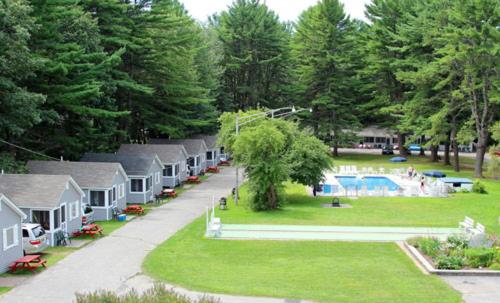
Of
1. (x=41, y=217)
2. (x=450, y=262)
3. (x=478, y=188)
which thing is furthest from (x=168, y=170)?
(x=450, y=262)

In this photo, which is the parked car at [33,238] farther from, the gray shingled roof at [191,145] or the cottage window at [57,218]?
the gray shingled roof at [191,145]

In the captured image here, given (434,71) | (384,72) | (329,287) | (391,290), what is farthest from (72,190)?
(384,72)

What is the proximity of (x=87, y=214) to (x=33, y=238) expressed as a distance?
7945 mm

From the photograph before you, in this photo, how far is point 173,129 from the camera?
2232 inches

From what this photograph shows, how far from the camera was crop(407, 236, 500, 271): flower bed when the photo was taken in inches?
931

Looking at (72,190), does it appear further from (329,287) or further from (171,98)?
(171,98)

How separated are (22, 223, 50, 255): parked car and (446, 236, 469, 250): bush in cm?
1825

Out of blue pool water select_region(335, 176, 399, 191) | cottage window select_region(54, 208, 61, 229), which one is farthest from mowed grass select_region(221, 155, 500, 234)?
cottage window select_region(54, 208, 61, 229)

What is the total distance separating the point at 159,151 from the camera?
51312mm

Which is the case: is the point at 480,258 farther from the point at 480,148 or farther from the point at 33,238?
the point at 480,148

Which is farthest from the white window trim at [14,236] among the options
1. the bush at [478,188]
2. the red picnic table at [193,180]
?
the bush at [478,188]

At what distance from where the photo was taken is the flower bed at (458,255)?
2366 cm

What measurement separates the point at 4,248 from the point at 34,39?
1846cm

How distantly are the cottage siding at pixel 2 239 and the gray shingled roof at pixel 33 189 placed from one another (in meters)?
3.88
